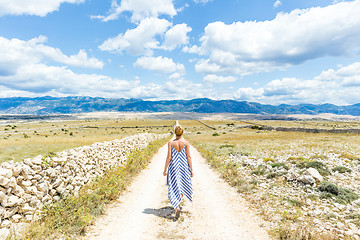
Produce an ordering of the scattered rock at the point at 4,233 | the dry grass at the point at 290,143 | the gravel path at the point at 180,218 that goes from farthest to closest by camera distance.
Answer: the dry grass at the point at 290,143
the gravel path at the point at 180,218
the scattered rock at the point at 4,233

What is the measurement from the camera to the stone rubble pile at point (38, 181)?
5926 millimetres

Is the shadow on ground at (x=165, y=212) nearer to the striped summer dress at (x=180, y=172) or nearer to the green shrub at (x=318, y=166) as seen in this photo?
the striped summer dress at (x=180, y=172)

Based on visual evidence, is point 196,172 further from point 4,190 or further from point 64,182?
point 4,190

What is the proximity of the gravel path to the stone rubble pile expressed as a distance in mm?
2232

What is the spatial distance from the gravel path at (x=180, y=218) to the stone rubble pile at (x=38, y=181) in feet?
7.32

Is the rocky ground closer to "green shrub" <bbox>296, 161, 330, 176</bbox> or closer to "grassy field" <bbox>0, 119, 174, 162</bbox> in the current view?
"green shrub" <bbox>296, 161, 330, 176</bbox>

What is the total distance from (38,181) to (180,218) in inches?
231

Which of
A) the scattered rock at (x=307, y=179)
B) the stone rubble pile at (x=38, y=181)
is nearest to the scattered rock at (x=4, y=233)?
the stone rubble pile at (x=38, y=181)

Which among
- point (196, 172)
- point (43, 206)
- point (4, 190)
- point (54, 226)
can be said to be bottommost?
point (196, 172)

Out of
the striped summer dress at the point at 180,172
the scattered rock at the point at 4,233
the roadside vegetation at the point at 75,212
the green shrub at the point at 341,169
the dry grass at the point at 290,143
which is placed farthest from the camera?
the dry grass at the point at 290,143

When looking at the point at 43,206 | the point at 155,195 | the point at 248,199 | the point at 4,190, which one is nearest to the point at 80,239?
the point at 43,206

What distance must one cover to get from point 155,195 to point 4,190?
6.69 metres

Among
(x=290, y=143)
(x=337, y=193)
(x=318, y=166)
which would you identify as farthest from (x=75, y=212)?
(x=290, y=143)

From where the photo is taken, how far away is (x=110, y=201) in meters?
9.41
